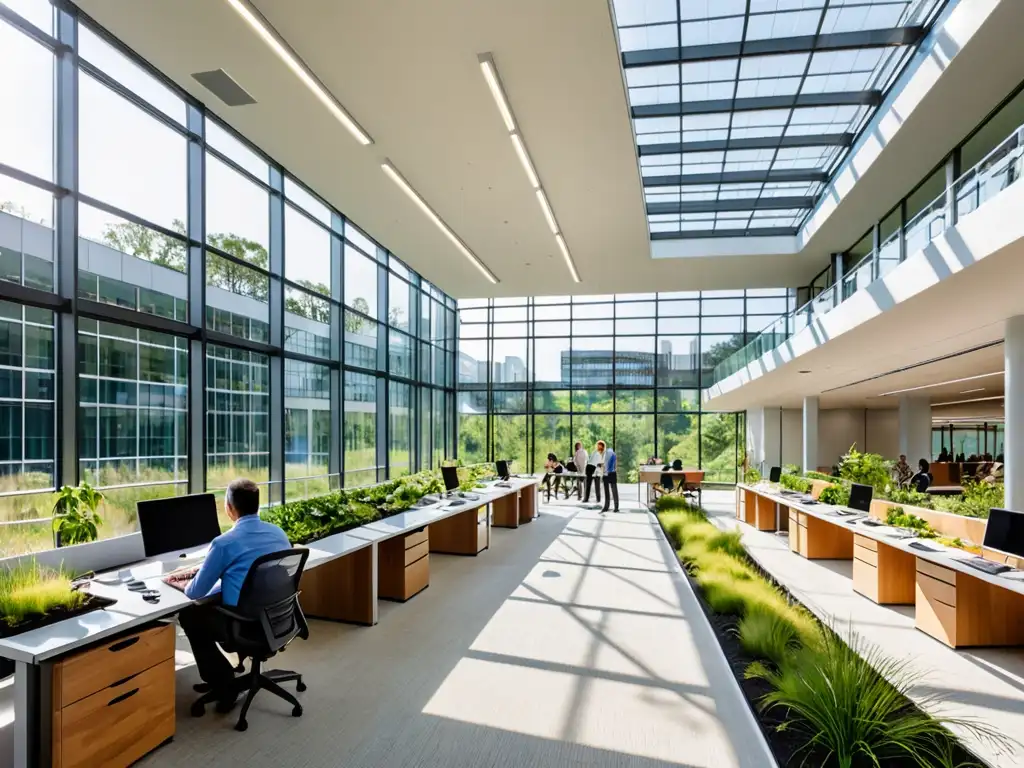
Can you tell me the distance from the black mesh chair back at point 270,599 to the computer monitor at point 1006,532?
5.39 m

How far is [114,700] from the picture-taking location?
304 cm

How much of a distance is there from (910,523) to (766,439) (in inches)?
544

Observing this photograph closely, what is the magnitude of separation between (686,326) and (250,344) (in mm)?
14689

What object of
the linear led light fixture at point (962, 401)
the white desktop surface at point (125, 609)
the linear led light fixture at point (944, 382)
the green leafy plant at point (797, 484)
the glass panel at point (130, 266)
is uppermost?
the glass panel at point (130, 266)

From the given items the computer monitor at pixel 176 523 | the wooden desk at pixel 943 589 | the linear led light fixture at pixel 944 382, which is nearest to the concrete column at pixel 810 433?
the linear led light fixture at pixel 944 382

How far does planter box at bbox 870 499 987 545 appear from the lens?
6672 mm

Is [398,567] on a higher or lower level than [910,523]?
lower

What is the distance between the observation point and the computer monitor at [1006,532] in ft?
15.6

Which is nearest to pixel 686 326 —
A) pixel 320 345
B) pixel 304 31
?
pixel 320 345

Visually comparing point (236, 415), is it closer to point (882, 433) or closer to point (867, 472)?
point (867, 472)

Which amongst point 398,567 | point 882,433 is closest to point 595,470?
point 398,567

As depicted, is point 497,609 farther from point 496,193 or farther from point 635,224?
point 635,224

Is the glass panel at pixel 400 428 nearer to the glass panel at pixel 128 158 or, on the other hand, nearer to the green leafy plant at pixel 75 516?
the glass panel at pixel 128 158

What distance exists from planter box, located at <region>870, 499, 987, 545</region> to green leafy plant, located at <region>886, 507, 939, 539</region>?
30 cm
